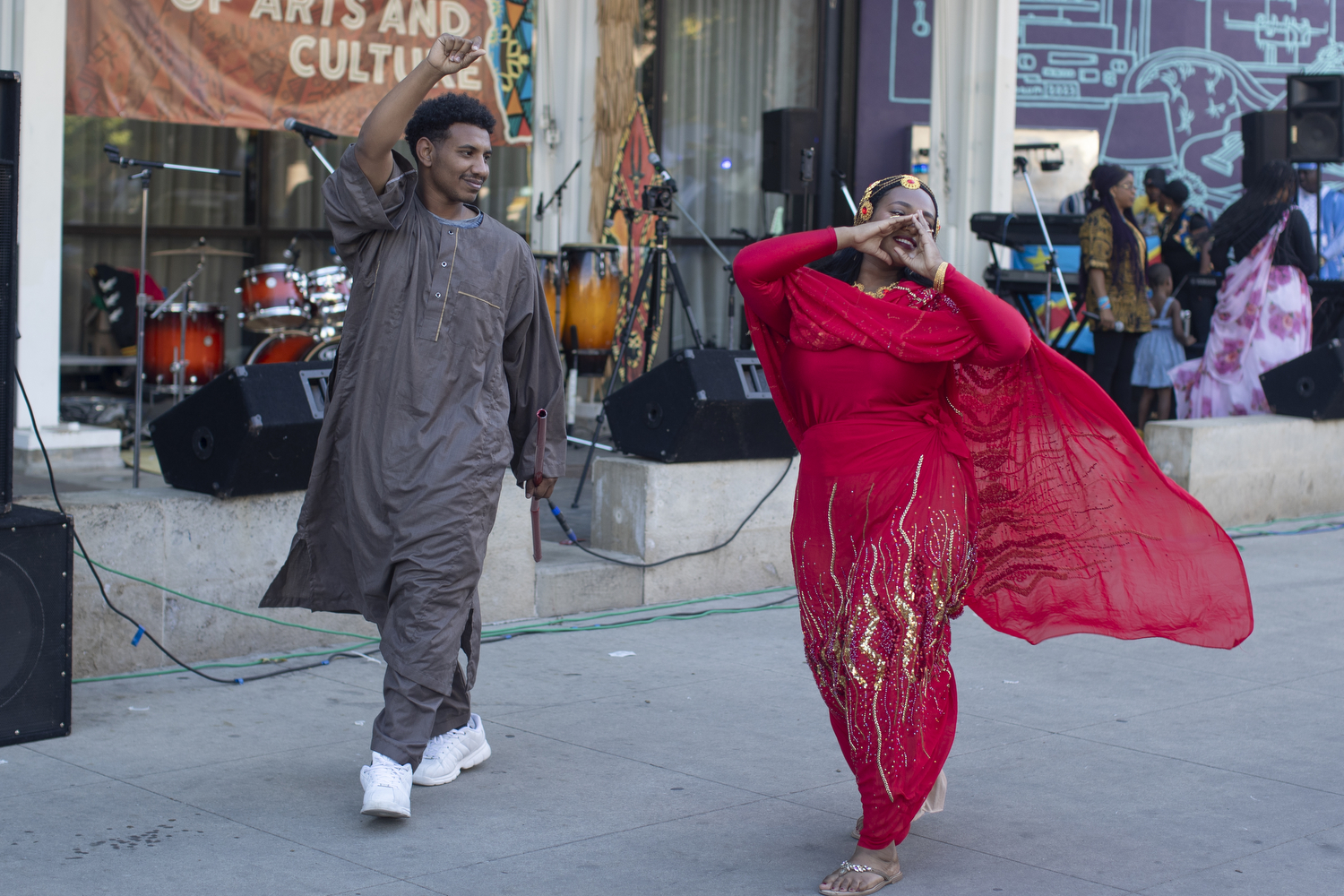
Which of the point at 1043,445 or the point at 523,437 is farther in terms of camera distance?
the point at 523,437

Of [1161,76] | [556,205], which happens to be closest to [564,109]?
[556,205]

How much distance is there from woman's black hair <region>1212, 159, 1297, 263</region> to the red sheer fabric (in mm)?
6939

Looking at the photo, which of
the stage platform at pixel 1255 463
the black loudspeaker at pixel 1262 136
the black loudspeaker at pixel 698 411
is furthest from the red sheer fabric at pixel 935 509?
the black loudspeaker at pixel 1262 136

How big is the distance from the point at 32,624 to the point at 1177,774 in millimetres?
3348

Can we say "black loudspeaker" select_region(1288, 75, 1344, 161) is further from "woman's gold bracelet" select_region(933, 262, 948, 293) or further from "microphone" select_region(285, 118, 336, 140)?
"woman's gold bracelet" select_region(933, 262, 948, 293)

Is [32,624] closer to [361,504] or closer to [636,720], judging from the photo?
[361,504]

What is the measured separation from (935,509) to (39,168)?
267 inches

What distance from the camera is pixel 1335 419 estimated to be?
32.1 feet

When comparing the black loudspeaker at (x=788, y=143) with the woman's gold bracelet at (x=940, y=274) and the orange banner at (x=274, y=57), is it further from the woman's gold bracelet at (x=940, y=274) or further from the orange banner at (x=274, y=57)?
the woman's gold bracelet at (x=940, y=274)

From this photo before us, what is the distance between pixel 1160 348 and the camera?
1164cm

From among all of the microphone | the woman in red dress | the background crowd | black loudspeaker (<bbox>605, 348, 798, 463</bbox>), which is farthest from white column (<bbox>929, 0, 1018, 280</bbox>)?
the woman in red dress

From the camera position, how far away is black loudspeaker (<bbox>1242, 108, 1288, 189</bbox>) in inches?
508

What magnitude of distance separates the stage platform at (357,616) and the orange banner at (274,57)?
283 cm

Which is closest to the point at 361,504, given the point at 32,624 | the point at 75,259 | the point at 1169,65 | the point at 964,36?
the point at 32,624
